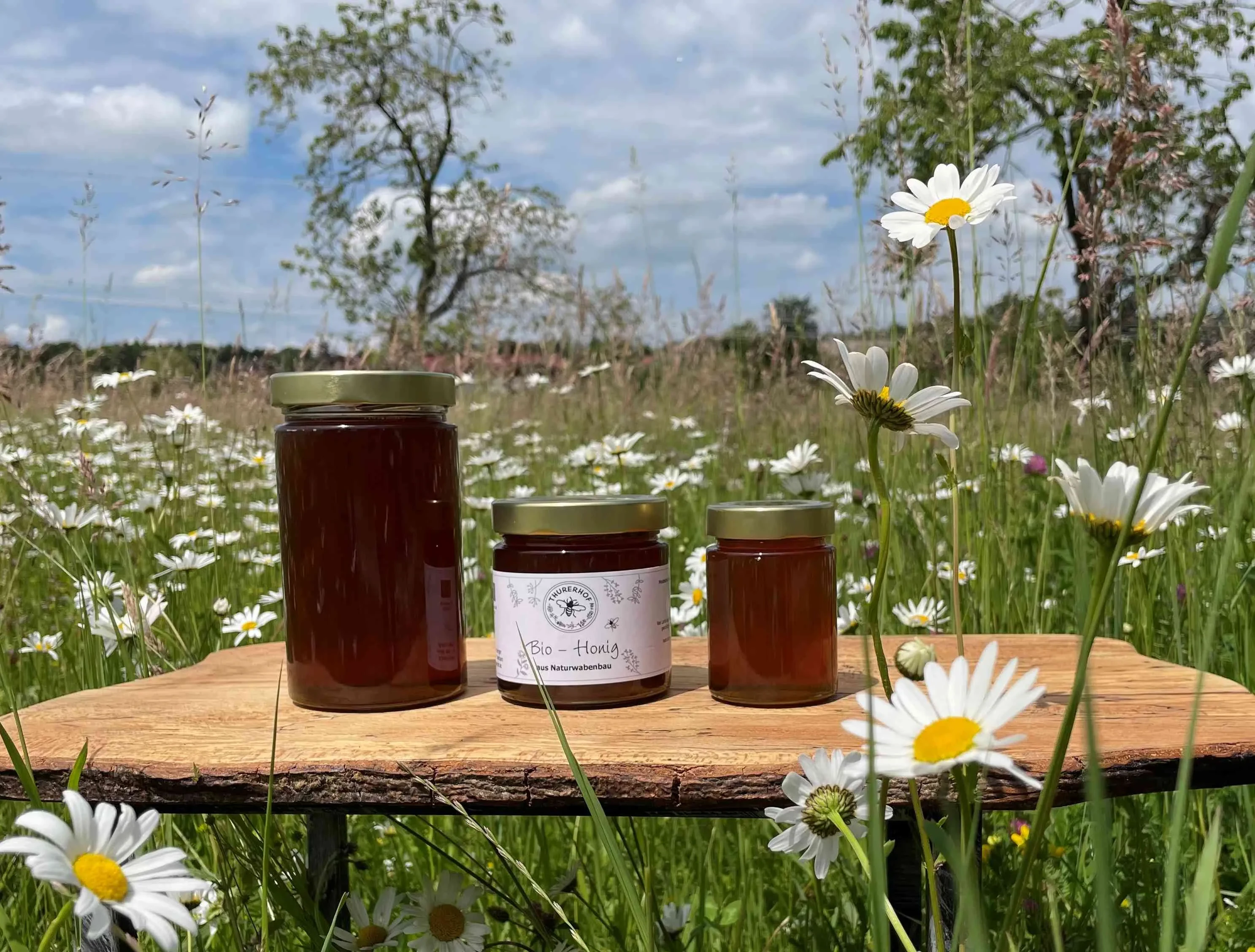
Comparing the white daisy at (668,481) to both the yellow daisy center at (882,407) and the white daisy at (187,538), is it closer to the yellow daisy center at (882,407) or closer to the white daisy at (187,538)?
the white daisy at (187,538)

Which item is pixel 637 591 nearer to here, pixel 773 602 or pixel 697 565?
pixel 773 602

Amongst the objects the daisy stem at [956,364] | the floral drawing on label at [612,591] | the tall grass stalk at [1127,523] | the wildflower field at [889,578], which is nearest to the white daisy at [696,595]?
the wildflower field at [889,578]

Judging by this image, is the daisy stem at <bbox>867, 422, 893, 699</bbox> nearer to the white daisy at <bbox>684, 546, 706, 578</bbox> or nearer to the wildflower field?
the wildflower field

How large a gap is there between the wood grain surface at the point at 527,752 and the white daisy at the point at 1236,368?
91 cm

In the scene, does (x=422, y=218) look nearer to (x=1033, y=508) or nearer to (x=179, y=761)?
(x=1033, y=508)

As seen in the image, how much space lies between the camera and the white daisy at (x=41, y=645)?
1952 millimetres

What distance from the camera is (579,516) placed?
996 mm

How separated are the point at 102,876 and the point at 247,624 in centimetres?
142

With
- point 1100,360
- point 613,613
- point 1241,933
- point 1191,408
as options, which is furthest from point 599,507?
point 1191,408

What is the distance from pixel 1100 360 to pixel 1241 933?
1.06m

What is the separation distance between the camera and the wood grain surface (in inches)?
33.4

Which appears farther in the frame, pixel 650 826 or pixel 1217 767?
pixel 650 826

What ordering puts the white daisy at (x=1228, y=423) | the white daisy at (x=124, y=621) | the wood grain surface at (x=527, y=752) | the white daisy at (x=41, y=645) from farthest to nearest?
1. the white daisy at (x=1228, y=423)
2. the white daisy at (x=41, y=645)
3. the white daisy at (x=124, y=621)
4. the wood grain surface at (x=527, y=752)

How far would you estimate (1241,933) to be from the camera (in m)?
1.20
